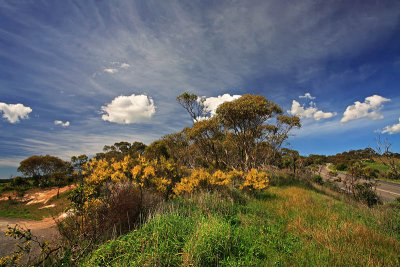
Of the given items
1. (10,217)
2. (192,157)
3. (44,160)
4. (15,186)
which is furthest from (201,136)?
(44,160)

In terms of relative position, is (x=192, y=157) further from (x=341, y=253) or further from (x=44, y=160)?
(x=44, y=160)

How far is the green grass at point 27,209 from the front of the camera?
58.5 ft

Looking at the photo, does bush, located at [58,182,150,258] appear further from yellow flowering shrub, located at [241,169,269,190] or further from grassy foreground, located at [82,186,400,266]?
yellow flowering shrub, located at [241,169,269,190]

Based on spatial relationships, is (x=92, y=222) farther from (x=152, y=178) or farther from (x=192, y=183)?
(x=192, y=183)

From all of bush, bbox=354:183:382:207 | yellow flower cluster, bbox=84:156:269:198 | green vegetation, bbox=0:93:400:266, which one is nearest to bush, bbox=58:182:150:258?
green vegetation, bbox=0:93:400:266

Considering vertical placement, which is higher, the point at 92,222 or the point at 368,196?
the point at 368,196

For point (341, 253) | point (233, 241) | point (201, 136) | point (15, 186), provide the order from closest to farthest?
point (341, 253), point (233, 241), point (201, 136), point (15, 186)

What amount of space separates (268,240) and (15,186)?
41863mm

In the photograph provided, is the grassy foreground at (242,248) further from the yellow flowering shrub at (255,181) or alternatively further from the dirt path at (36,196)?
the dirt path at (36,196)

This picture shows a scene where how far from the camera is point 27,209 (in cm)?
2011

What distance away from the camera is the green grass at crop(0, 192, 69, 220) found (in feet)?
58.5

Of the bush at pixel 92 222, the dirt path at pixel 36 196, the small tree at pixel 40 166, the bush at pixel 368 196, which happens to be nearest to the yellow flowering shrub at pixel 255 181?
the bush at pixel 92 222

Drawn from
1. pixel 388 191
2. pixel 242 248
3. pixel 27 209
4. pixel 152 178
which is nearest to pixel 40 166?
pixel 27 209

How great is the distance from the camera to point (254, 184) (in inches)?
351
